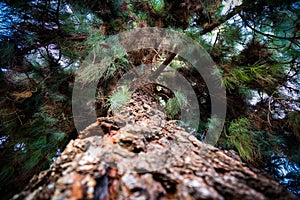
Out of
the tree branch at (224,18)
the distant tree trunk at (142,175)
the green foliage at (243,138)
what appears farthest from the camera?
the green foliage at (243,138)

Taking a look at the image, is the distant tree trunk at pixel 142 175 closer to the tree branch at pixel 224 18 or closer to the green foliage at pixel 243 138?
the green foliage at pixel 243 138

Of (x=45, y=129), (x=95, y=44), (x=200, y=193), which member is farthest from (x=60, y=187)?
(x=45, y=129)

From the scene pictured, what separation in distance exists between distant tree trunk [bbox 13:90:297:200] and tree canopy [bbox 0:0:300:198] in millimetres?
522

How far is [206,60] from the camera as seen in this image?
3.82 ft

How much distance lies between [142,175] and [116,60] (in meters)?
1.03

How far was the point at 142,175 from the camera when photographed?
368mm

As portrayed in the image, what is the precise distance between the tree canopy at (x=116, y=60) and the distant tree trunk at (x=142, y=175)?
0.52 meters

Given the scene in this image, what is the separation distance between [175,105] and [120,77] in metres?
0.55

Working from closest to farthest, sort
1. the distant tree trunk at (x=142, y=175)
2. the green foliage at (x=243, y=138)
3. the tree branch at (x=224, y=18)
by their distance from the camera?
the distant tree trunk at (x=142, y=175), the tree branch at (x=224, y=18), the green foliage at (x=243, y=138)

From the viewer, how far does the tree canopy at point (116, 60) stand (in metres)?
1.02

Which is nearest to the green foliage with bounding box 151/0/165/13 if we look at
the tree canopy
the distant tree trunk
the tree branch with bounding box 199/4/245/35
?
the tree canopy

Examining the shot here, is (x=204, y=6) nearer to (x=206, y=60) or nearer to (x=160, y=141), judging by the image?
(x=206, y=60)

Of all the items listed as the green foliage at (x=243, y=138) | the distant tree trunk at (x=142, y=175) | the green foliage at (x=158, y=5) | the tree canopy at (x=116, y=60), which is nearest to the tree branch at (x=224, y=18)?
the tree canopy at (x=116, y=60)

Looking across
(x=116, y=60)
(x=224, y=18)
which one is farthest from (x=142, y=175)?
(x=224, y=18)
